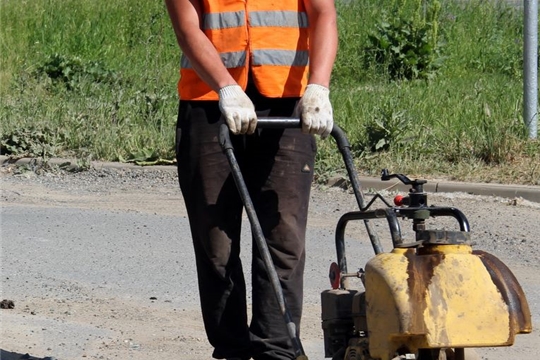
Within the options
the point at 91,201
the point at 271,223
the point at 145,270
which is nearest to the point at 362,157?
the point at 91,201

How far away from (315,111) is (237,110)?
0.29 m

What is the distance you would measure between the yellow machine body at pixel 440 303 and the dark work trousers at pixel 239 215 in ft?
3.46

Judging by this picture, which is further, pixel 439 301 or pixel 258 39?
pixel 258 39

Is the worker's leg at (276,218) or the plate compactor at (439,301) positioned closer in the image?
the plate compactor at (439,301)

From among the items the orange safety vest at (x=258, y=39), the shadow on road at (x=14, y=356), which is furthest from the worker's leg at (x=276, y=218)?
the shadow on road at (x=14, y=356)

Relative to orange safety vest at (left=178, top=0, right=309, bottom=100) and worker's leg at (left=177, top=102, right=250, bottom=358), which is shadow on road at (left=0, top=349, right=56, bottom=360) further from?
orange safety vest at (left=178, top=0, right=309, bottom=100)

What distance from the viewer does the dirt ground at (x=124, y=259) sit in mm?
5160

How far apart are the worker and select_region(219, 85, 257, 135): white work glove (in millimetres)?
101

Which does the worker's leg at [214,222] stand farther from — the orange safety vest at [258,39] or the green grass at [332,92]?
the green grass at [332,92]

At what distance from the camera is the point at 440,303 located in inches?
119

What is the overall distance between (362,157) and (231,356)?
502cm

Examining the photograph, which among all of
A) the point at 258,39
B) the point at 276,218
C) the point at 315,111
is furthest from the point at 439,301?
the point at 258,39

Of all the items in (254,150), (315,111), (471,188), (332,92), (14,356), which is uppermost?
(315,111)

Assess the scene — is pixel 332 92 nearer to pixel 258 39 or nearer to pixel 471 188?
pixel 471 188
